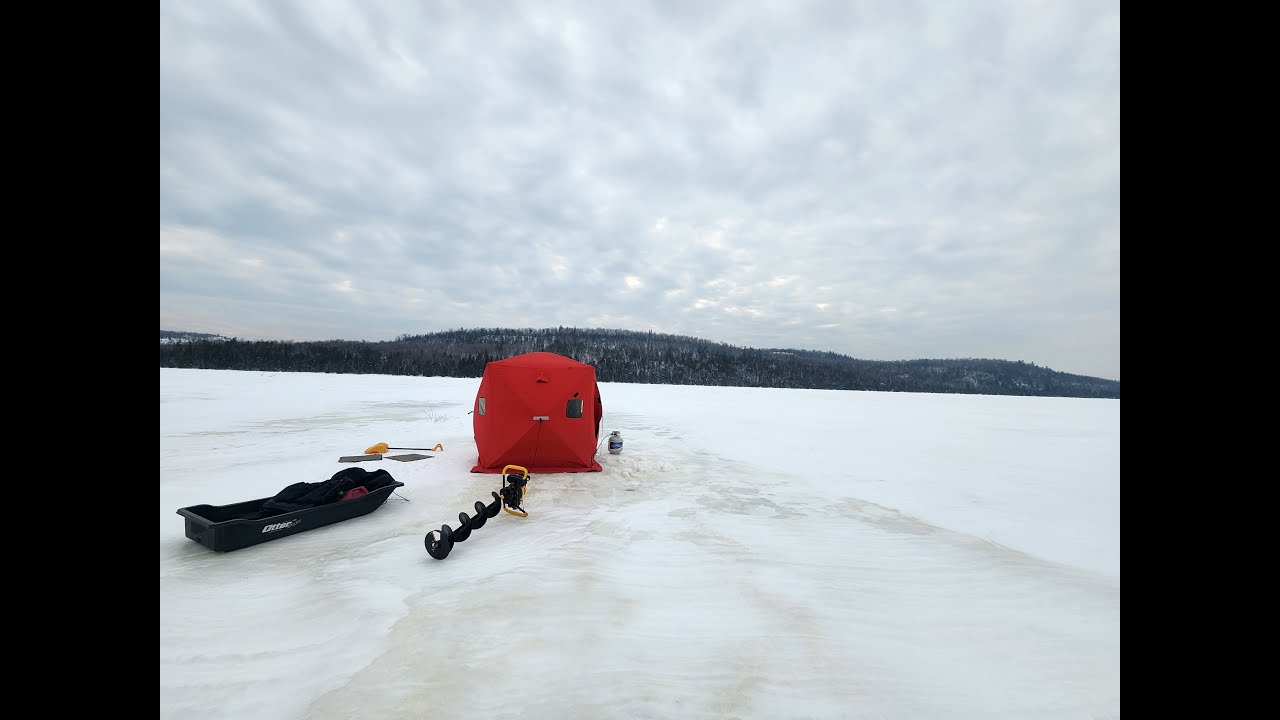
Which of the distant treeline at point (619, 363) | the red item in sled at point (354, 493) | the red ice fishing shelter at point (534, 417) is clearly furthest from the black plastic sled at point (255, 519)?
the distant treeline at point (619, 363)

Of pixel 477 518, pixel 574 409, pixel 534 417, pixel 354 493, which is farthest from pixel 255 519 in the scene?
pixel 574 409

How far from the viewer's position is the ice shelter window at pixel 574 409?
6922mm

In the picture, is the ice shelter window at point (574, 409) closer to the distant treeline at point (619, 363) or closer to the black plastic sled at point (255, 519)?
the black plastic sled at point (255, 519)

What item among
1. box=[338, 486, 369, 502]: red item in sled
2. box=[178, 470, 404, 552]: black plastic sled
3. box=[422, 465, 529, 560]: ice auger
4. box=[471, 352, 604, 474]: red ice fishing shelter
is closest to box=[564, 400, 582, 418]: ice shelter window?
box=[471, 352, 604, 474]: red ice fishing shelter

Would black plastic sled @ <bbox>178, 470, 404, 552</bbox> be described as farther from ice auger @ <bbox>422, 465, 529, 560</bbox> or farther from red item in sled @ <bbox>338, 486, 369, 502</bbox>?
ice auger @ <bbox>422, 465, 529, 560</bbox>

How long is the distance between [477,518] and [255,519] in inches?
82.8

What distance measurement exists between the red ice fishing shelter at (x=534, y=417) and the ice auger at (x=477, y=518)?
1.14 metres

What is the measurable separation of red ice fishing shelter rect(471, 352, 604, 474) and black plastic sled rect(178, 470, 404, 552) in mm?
2038

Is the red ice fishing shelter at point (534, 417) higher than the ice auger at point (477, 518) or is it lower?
higher
